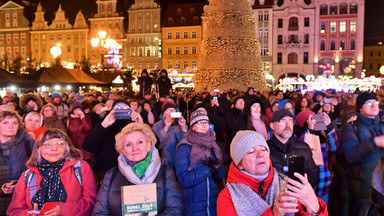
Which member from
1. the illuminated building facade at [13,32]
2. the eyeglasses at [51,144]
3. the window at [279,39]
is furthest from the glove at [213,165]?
the illuminated building facade at [13,32]

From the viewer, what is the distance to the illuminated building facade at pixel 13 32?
175ft

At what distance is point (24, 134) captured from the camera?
3.90 meters

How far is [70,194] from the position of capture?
3.04 meters

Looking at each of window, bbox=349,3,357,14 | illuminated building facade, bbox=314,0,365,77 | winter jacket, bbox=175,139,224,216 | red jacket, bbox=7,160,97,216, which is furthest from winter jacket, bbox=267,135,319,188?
window, bbox=349,3,357,14

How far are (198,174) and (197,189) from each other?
17 cm

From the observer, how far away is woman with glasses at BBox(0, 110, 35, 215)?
356cm

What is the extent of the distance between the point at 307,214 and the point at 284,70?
47802mm

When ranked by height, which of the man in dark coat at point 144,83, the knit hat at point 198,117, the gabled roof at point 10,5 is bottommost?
the knit hat at point 198,117

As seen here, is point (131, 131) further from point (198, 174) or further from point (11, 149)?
point (11, 149)

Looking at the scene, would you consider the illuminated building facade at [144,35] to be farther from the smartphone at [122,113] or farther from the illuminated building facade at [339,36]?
the smartphone at [122,113]

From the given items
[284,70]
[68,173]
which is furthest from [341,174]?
[284,70]

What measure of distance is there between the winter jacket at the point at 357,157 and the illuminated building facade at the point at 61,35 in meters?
53.2

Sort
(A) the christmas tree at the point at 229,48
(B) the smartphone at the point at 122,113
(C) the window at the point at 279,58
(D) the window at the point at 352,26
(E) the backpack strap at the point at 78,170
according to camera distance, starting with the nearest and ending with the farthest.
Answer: (E) the backpack strap at the point at 78,170 < (B) the smartphone at the point at 122,113 < (A) the christmas tree at the point at 229,48 < (D) the window at the point at 352,26 < (C) the window at the point at 279,58

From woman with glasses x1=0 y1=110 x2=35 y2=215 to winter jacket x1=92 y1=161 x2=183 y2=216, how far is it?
1133 millimetres
